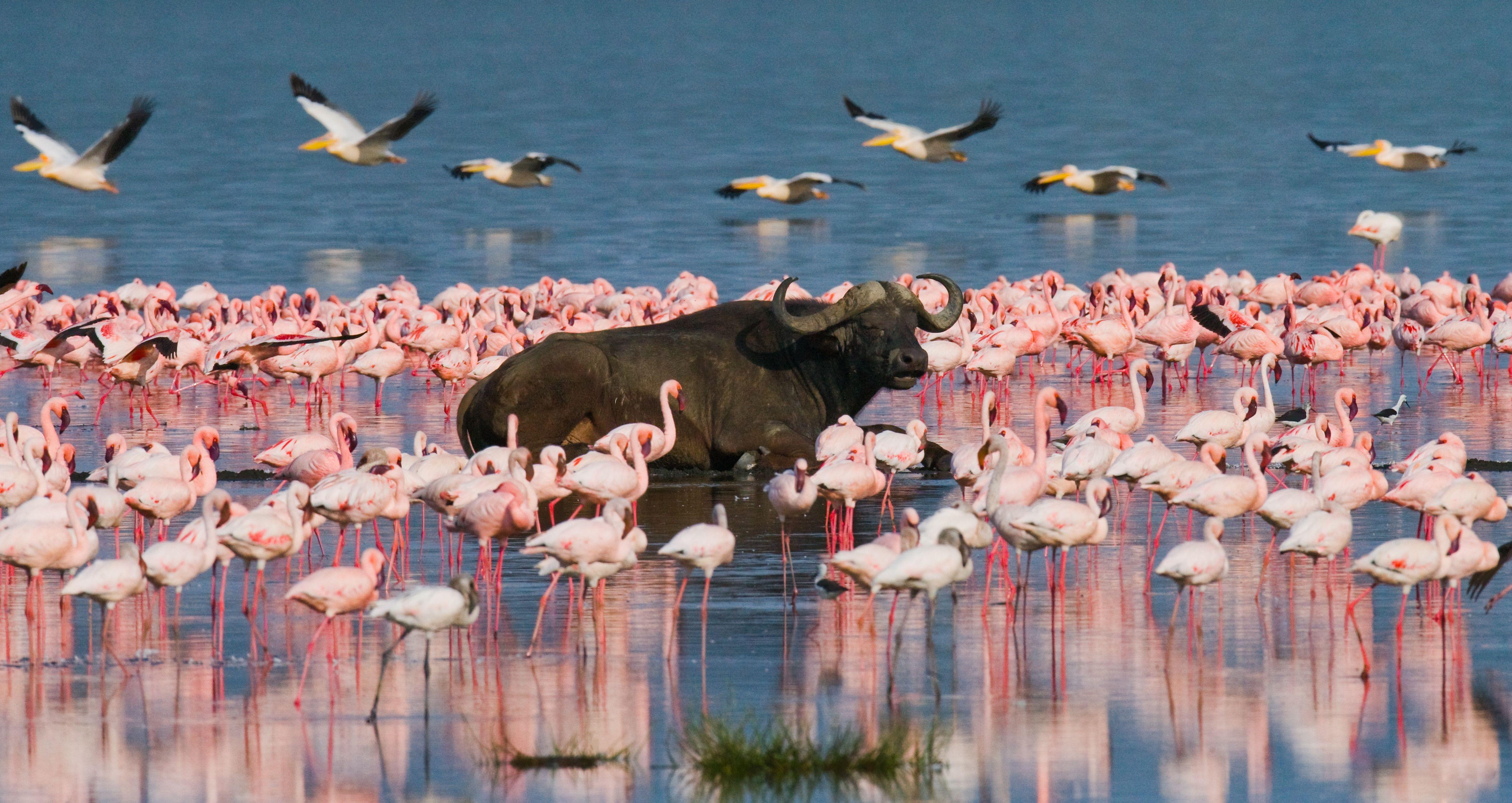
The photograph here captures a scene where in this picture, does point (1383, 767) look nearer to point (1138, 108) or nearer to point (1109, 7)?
point (1138, 108)

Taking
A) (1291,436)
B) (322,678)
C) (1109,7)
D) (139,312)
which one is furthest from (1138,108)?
(1109,7)

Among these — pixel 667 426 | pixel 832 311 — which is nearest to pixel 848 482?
pixel 667 426

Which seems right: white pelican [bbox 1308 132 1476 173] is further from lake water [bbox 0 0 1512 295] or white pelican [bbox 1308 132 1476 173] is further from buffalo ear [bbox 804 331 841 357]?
buffalo ear [bbox 804 331 841 357]

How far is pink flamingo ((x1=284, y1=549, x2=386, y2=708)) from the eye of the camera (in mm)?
8812

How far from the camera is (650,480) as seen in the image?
1517cm

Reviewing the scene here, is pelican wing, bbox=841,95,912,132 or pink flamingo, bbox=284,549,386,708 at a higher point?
pelican wing, bbox=841,95,912,132

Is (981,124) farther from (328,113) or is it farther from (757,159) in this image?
(757,159)

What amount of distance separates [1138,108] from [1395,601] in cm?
6791

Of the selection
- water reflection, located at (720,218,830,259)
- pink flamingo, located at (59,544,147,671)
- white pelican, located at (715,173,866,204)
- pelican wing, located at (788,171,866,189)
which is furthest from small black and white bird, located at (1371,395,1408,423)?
white pelican, located at (715,173,866,204)

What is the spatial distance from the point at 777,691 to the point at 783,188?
113 feet

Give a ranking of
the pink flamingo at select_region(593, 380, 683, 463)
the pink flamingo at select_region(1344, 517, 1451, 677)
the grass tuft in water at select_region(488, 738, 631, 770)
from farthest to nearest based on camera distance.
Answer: the pink flamingo at select_region(593, 380, 683, 463) < the pink flamingo at select_region(1344, 517, 1451, 677) < the grass tuft in water at select_region(488, 738, 631, 770)

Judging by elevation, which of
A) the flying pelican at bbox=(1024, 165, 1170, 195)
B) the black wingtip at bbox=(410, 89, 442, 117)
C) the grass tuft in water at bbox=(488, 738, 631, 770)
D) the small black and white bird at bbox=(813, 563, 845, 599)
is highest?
the flying pelican at bbox=(1024, 165, 1170, 195)

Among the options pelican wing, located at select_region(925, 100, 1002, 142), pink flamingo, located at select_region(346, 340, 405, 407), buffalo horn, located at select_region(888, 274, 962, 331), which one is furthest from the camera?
pelican wing, located at select_region(925, 100, 1002, 142)

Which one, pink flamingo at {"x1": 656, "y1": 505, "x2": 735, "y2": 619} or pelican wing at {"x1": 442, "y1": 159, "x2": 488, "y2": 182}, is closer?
pink flamingo at {"x1": 656, "y1": 505, "x2": 735, "y2": 619}
